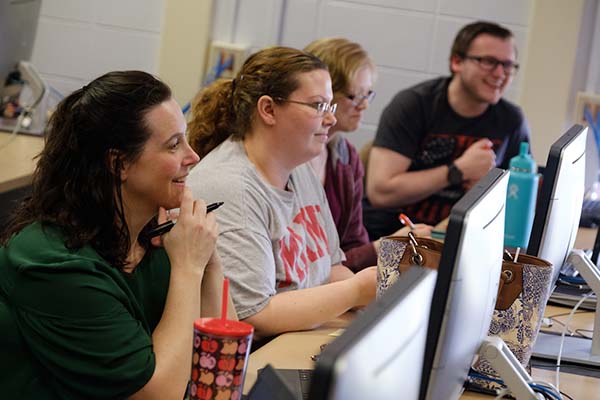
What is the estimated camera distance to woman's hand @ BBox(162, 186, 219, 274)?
5.69 ft

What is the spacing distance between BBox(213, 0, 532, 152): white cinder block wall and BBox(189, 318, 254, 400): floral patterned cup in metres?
3.30

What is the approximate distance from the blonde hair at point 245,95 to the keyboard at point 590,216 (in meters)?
1.60

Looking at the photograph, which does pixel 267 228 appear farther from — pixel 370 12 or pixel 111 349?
pixel 370 12

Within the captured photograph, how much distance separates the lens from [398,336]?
0.90 metres

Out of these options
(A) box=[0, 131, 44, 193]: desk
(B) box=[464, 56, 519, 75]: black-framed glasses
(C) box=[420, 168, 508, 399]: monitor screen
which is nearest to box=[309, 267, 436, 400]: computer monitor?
(C) box=[420, 168, 508, 399]: monitor screen

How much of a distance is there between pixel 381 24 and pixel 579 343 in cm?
252

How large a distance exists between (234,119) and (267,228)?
31cm

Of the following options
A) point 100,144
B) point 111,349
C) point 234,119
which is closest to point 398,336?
point 111,349

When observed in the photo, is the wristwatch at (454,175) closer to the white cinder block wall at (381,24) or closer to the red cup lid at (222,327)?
the white cinder block wall at (381,24)

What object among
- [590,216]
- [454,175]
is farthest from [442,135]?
[590,216]

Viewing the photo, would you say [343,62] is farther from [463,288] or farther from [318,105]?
[463,288]

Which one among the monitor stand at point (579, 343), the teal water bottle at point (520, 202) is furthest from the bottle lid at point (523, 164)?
the monitor stand at point (579, 343)

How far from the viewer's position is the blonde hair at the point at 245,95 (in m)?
2.35

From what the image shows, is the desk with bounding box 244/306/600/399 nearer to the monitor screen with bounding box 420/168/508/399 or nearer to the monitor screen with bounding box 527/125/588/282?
the monitor screen with bounding box 527/125/588/282
